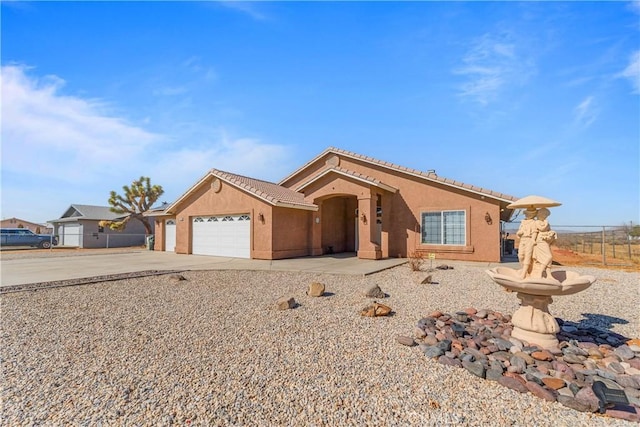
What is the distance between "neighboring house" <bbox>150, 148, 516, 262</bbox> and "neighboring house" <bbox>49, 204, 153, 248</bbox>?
1730 cm

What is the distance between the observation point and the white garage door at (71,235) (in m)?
31.7

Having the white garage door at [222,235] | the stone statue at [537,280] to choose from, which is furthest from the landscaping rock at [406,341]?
the white garage door at [222,235]

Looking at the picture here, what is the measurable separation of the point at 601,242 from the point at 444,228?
8590mm

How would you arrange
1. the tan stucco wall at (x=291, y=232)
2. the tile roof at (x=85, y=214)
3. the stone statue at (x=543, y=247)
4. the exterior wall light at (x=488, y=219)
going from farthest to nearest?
the tile roof at (x=85, y=214)
the tan stucco wall at (x=291, y=232)
the exterior wall light at (x=488, y=219)
the stone statue at (x=543, y=247)

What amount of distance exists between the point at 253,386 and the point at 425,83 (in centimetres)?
1217

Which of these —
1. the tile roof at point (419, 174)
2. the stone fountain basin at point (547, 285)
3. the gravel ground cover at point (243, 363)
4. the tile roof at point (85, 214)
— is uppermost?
the tile roof at point (419, 174)

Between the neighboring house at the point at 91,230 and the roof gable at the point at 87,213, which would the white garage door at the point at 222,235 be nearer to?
the neighboring house at the point at 91,230

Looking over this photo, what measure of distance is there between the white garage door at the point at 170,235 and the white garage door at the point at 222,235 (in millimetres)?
3048

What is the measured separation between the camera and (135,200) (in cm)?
3062

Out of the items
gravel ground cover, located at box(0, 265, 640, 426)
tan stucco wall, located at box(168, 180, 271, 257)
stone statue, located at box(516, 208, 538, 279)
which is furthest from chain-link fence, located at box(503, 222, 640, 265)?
tan stucco wall, located at box(168, 180, 271, 257)

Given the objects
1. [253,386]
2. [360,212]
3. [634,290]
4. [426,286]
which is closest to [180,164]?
[360,212]

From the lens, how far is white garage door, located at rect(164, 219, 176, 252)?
21566 millimetres

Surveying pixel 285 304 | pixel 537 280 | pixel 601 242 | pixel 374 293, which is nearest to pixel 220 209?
pixel 285 304

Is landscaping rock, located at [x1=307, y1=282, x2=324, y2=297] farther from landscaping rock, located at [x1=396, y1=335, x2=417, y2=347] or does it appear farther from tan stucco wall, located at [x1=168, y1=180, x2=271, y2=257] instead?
tan stucco wall, located at [x1=168, y1=180, x2=271, y2=257]
